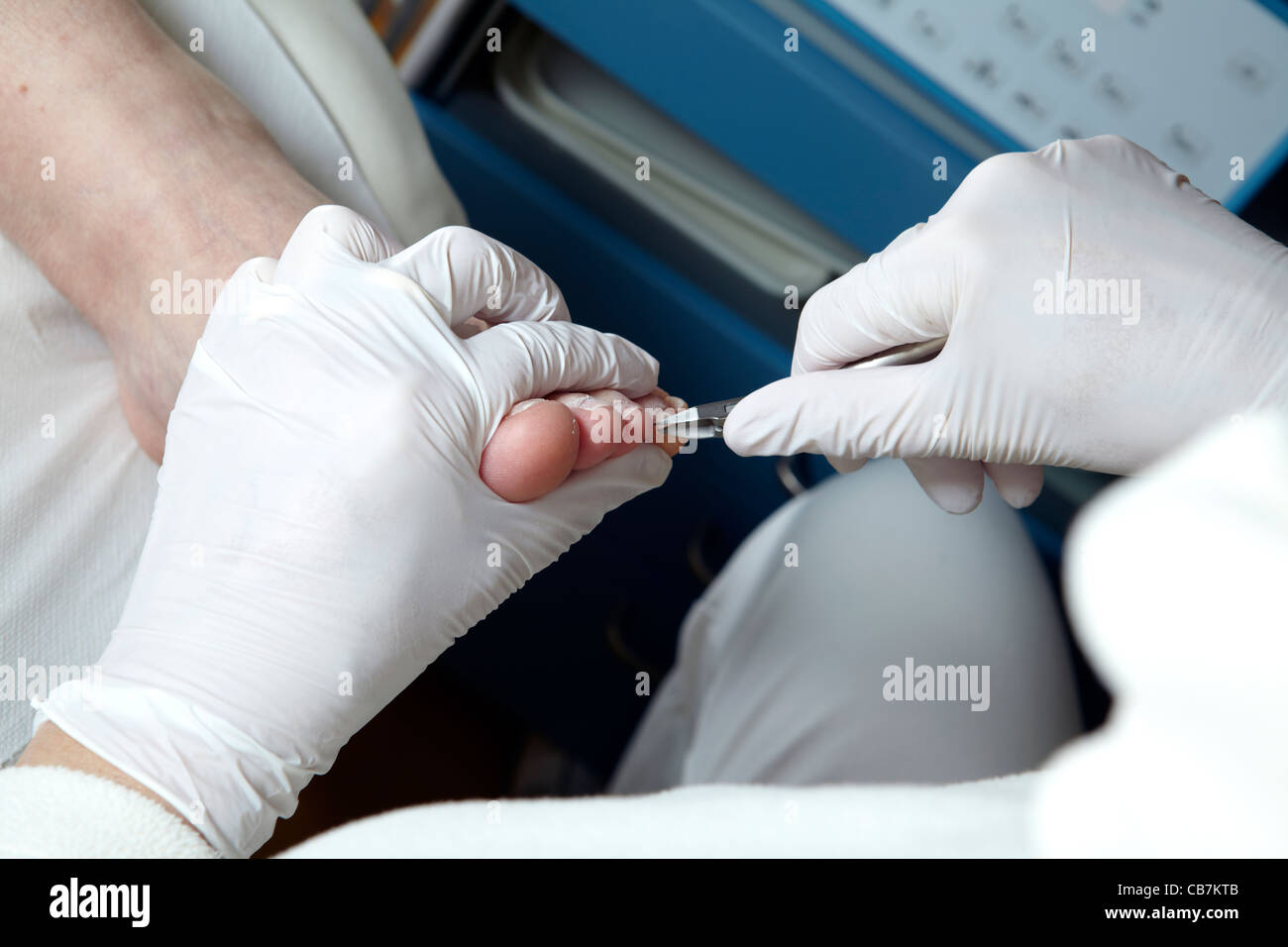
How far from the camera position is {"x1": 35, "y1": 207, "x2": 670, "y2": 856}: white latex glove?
0.58 m

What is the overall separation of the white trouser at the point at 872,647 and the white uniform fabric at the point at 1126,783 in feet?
1.34

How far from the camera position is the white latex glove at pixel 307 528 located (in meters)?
0.58

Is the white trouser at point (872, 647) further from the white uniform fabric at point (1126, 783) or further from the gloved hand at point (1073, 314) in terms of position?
the white uniform fabric at point (1126, 783)

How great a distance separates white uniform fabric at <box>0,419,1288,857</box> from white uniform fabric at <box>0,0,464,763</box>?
222mm

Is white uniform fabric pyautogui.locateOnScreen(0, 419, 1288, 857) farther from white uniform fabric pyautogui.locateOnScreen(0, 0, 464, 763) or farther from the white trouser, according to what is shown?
the white trouser

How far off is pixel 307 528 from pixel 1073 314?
0.56 metres

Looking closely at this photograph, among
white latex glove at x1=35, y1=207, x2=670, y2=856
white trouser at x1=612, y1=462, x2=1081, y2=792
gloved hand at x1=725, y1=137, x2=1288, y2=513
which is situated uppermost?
gloved hand at x1=725, y1=137, x2=1288, y2=513

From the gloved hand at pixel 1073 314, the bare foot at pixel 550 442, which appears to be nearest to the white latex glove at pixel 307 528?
the bare foot at pixel 550 442

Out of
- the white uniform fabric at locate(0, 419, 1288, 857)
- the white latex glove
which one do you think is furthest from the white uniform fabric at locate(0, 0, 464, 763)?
the white uniform fabric at locate(0, 419, 1288, 857)

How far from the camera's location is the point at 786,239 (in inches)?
39.9

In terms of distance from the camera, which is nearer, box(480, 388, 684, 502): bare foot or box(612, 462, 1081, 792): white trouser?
box(480, 388, 684, 502): bare foot
